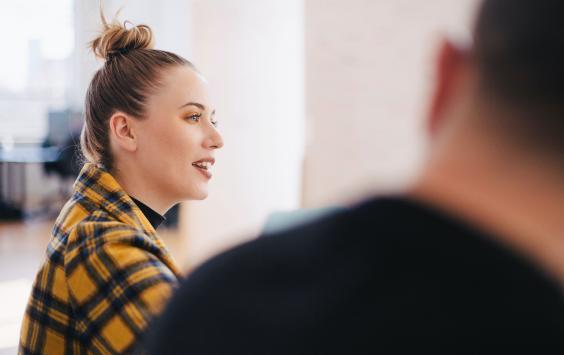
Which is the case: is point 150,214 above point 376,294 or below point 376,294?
below

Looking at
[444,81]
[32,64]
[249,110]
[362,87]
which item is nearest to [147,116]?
[444,81]

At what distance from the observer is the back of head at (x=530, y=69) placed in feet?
1.04

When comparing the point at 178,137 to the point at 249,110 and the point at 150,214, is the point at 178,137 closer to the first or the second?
the point at 150,214

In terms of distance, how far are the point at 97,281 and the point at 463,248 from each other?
69cm

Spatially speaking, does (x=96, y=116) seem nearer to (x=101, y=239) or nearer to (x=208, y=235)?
(x=101, y=239)

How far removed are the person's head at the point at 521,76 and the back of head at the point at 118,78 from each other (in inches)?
38.7

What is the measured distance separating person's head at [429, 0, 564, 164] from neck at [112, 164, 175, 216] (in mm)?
985

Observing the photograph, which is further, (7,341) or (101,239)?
(7,341)

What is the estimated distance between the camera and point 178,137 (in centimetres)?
128

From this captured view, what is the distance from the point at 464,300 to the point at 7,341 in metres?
2.91

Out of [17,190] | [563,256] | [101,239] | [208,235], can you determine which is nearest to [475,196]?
[563,256]

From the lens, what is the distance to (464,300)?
0.98 ft

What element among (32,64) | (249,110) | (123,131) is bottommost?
(32,64)

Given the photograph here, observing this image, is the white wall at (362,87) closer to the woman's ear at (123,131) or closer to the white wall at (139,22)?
the white wall at (139,22)
